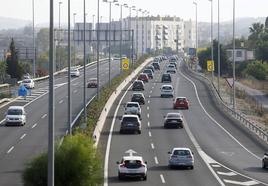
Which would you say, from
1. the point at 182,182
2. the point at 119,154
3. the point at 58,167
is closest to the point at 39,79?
the point at 119,154

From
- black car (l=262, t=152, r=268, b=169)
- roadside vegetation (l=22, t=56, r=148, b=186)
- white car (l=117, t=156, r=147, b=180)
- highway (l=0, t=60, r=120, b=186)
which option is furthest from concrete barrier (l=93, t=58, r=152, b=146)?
roadside vegetation (l=22, t=56, r=148, b=186)

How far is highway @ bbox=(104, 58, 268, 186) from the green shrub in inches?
344

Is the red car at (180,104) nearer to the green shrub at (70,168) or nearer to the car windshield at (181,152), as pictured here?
the car windshield at (181,152)

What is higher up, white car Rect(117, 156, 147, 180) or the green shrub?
the green shrub

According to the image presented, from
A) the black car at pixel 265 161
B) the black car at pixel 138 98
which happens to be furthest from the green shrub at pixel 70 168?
the black car at pixel 138 98

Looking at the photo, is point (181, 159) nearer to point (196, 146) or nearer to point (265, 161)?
point (265, 161)

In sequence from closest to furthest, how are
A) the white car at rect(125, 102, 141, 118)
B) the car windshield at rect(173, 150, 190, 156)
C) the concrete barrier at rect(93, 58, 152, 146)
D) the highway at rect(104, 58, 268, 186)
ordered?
the highway at rect(104, 58, 268, 186) → the car windshield at rect(173, 150, 190, 156) → the concrete barrier at rect(93, 58, 152, 146) → the white car at rect(125, 102, 141, 118)

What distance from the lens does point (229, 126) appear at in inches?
2562

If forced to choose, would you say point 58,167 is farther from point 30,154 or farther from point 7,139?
point 7,139

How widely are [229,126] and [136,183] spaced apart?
1146 inches

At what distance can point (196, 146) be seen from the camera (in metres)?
52.6

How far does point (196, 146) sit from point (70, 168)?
26704 mm

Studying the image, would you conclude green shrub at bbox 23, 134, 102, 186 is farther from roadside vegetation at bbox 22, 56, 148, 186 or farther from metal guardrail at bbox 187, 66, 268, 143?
metal guardrail at bbox 187, 66, 268, 143

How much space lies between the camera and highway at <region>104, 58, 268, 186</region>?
3875 centimetres
